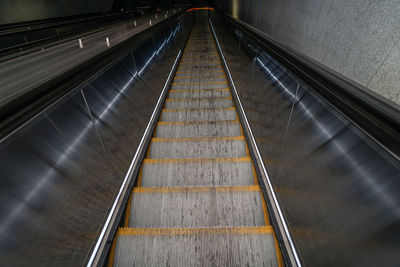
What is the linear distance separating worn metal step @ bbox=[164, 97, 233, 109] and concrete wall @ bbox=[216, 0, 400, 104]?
1.54 metres

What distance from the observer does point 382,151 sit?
2.72 ft

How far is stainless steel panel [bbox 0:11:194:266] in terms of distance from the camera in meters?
0.96

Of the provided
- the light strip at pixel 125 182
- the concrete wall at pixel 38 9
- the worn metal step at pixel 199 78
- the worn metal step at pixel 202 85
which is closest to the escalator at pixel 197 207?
the light strip at pixel 125 182

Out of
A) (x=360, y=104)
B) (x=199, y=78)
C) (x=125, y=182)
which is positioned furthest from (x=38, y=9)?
(x=360, y=104)

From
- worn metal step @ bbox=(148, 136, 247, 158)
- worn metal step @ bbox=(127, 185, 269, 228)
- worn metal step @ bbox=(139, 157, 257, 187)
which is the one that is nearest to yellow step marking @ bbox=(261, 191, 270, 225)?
worn metal step @ bbox=(127, 185, 269, 228)

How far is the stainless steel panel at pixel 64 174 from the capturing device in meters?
0.96

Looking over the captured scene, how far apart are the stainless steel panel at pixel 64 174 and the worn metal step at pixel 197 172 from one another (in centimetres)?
31

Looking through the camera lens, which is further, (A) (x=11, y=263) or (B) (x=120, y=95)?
(B) (x=120, y=95)

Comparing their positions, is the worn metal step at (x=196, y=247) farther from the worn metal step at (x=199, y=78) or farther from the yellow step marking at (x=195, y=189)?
the worn metal step at (x=199, y=78)

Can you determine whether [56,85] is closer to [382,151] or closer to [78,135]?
[78,135]

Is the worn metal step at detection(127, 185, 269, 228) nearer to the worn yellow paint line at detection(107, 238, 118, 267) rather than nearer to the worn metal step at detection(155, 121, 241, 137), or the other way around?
the worn yellow paint line at detection(107, 238, 118, 267)

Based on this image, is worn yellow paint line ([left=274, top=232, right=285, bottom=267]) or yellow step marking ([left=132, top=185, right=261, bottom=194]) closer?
worn yellow paint line ([left=274, top=232, right=285, bottom=267])

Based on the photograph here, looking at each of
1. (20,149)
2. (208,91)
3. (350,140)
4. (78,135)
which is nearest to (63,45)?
(208,91)

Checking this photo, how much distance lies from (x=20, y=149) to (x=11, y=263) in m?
0.50
